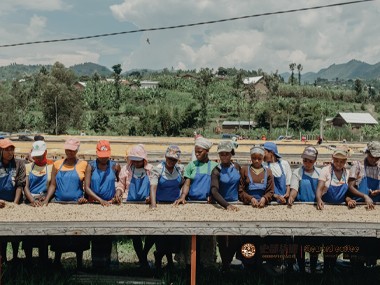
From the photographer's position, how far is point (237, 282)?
5.35 meters

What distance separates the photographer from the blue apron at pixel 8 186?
5051mm

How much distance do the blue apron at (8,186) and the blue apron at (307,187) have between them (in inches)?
137

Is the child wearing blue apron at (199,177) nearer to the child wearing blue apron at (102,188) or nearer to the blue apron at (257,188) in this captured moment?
the blue apron at (257,188)

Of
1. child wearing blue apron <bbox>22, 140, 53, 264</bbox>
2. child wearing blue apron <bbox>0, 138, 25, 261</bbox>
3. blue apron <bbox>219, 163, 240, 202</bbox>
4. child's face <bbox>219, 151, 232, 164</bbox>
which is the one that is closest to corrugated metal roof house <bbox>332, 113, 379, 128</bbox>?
blue apron <bbox>219, 163, 240, 202</bbox>

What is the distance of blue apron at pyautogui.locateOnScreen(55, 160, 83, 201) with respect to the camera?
5152mm

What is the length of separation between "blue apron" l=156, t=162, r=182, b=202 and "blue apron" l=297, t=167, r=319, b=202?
1535 mm

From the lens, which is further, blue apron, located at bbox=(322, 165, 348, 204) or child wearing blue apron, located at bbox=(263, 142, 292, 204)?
child wearing blue apron, located at bbox=(263, 142, 292, 204)

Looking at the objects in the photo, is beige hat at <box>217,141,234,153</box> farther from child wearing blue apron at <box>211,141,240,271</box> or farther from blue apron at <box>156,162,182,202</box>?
blue apron at <box>156,162,182,202</box>

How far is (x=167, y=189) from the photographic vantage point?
17.3 ft

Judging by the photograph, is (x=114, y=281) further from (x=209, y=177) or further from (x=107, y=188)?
(x=209, y=177)

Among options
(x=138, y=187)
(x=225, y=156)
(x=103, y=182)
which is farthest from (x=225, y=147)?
(x=103, y=182)

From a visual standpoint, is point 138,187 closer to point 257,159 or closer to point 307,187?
point 257,159

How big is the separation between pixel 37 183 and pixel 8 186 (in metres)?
0.41

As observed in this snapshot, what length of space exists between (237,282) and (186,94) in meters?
60.4
